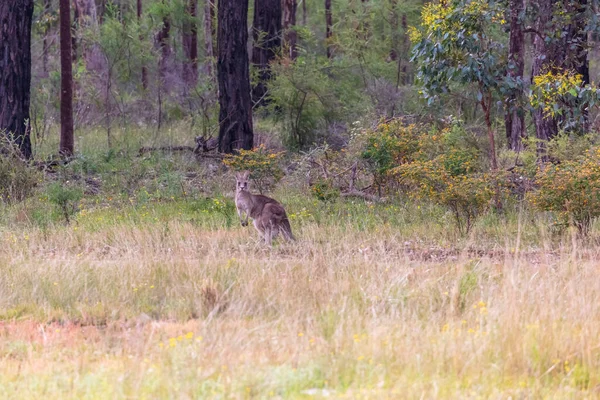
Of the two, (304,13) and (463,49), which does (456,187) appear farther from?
(304,13)

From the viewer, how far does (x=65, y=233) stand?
12.6 m

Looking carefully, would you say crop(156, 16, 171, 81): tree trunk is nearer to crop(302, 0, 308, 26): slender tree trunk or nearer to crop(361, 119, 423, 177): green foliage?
crop(302, 0, 308, 26): slender tree trunk

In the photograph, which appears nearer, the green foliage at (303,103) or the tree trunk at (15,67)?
the tree trunk at (15,67)

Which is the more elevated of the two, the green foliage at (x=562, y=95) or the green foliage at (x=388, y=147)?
the green foliage at (x=562, y=95)

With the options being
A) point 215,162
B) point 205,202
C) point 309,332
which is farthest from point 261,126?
point 309,332

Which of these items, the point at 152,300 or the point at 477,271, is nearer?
the point at 152,300

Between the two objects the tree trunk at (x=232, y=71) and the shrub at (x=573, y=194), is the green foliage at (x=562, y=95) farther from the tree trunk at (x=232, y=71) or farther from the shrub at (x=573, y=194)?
the tree trunk at (x=232, y=71)

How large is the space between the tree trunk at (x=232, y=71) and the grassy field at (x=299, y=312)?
27.0 feet

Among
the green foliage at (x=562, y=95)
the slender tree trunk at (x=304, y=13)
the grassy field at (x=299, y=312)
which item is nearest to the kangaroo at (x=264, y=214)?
the grassy field at (x=299, y=312)

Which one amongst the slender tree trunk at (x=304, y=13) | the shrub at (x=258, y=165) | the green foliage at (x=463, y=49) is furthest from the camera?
the slender tree trunk at (x=304, y=13)

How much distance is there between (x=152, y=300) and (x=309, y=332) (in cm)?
217

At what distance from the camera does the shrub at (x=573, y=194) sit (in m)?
11.9

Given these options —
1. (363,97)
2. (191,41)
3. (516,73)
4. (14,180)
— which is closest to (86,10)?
(191,41)

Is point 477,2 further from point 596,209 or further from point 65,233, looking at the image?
point 65,233
